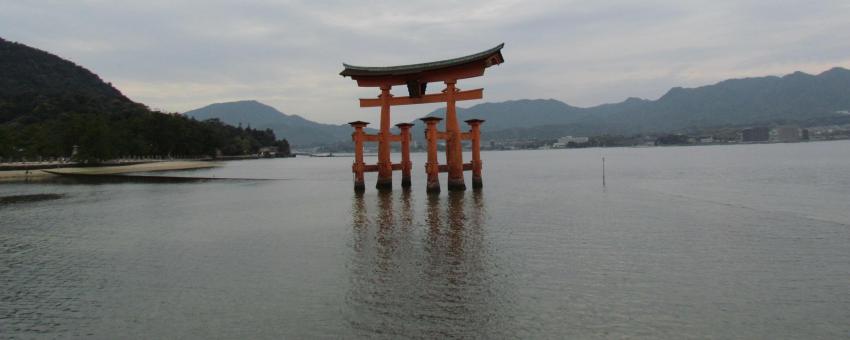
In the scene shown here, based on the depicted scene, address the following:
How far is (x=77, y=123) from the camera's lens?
65.8 meters

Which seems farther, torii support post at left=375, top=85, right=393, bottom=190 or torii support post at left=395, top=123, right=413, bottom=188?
torii support post at left=395, top=123, right=413, bottom=188

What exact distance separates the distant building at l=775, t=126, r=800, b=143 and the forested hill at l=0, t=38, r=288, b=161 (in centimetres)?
16699

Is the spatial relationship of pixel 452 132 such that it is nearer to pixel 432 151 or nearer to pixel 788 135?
pixel 432 151

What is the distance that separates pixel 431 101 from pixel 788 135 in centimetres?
17856

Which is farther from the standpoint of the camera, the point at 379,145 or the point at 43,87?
the point at 43,87

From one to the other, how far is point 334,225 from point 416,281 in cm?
829

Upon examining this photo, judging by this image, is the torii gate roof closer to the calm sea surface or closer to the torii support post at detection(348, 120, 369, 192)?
the torii support post at detection(348, 120, 369, 192)

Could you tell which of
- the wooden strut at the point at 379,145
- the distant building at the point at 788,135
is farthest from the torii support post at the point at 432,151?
the distant building at the point at 788,135

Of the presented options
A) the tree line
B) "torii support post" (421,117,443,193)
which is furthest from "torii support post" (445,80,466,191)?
the tree line

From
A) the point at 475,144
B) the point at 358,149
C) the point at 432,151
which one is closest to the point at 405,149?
the point at 358,149

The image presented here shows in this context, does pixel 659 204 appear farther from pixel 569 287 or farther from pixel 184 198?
pixel 184 198

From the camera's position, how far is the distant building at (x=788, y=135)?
528ft

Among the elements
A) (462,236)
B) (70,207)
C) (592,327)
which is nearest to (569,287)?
(592,327)

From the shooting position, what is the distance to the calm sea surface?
7395 millimetres
